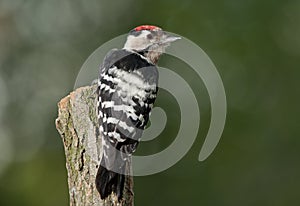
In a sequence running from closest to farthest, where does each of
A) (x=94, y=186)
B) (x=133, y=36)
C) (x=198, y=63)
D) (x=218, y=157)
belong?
1. (x=94, y=186)
2. (x=133, y=36)
3. (x=198, y=63)
4. (x=218, y=157)

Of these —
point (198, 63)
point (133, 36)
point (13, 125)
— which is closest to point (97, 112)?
point (133, 36)

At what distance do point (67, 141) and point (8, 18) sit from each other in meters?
7.58

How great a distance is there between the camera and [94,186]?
4855 mm

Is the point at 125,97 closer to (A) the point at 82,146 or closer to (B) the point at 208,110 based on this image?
(A) the point at 82,146

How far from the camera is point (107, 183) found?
4.77 meters

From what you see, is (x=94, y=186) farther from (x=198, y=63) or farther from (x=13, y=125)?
(x=13, y=125)

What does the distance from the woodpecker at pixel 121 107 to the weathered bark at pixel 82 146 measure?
0.22 ft

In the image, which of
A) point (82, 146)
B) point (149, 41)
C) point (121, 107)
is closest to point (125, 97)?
point (121, 107)

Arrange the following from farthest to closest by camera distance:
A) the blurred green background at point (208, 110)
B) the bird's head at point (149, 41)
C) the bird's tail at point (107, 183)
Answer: the blurred green background at point (208, 110) → the bird's head at point (149, 41) → the bird's tail at point (107, 183)

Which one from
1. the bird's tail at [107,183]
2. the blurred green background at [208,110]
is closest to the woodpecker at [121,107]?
the bird's tail at [107,183]

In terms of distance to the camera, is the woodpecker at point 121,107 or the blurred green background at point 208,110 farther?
the blurred green background at point 208,110

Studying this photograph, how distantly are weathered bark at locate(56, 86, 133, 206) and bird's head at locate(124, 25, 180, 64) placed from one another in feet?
2.77

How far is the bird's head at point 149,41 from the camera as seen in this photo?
5.95 meters

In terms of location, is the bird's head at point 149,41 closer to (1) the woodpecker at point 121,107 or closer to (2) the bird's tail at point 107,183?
(1) the woodpecker at point 121,107
